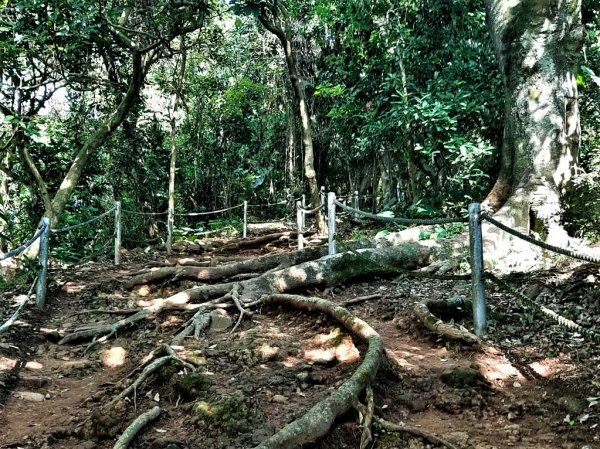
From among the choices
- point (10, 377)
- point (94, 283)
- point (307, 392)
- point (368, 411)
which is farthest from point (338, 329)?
point (94, 283)

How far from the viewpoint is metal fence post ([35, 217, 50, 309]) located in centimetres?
578

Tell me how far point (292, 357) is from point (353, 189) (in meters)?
14.4

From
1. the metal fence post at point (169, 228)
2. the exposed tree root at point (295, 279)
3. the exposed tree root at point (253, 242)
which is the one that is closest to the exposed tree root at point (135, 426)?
the exposed tree root at point (295, 279)

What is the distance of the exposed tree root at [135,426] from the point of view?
288 cm

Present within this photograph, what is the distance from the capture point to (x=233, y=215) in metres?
18.2

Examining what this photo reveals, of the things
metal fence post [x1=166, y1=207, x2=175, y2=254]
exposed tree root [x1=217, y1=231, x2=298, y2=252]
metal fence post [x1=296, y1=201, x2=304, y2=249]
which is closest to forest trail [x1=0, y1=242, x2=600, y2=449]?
metal fence post [x1=296, y1=201, x2=304, y2=249]

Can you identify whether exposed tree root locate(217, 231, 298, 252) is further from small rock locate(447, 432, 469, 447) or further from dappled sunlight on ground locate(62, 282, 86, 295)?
small rock locate(447, 432, 469, 447)

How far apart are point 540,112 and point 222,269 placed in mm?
4759

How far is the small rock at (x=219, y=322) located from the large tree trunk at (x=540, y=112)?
142 inches

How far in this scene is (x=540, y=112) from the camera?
6.70m

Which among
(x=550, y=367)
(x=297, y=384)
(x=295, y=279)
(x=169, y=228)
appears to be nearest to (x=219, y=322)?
(x=295, y=279)

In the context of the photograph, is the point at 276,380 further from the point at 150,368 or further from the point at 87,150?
the point at 87,150

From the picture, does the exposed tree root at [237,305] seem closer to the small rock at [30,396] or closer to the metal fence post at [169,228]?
the small rock at [30,396]

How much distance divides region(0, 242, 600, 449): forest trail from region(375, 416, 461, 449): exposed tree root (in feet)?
0.10
